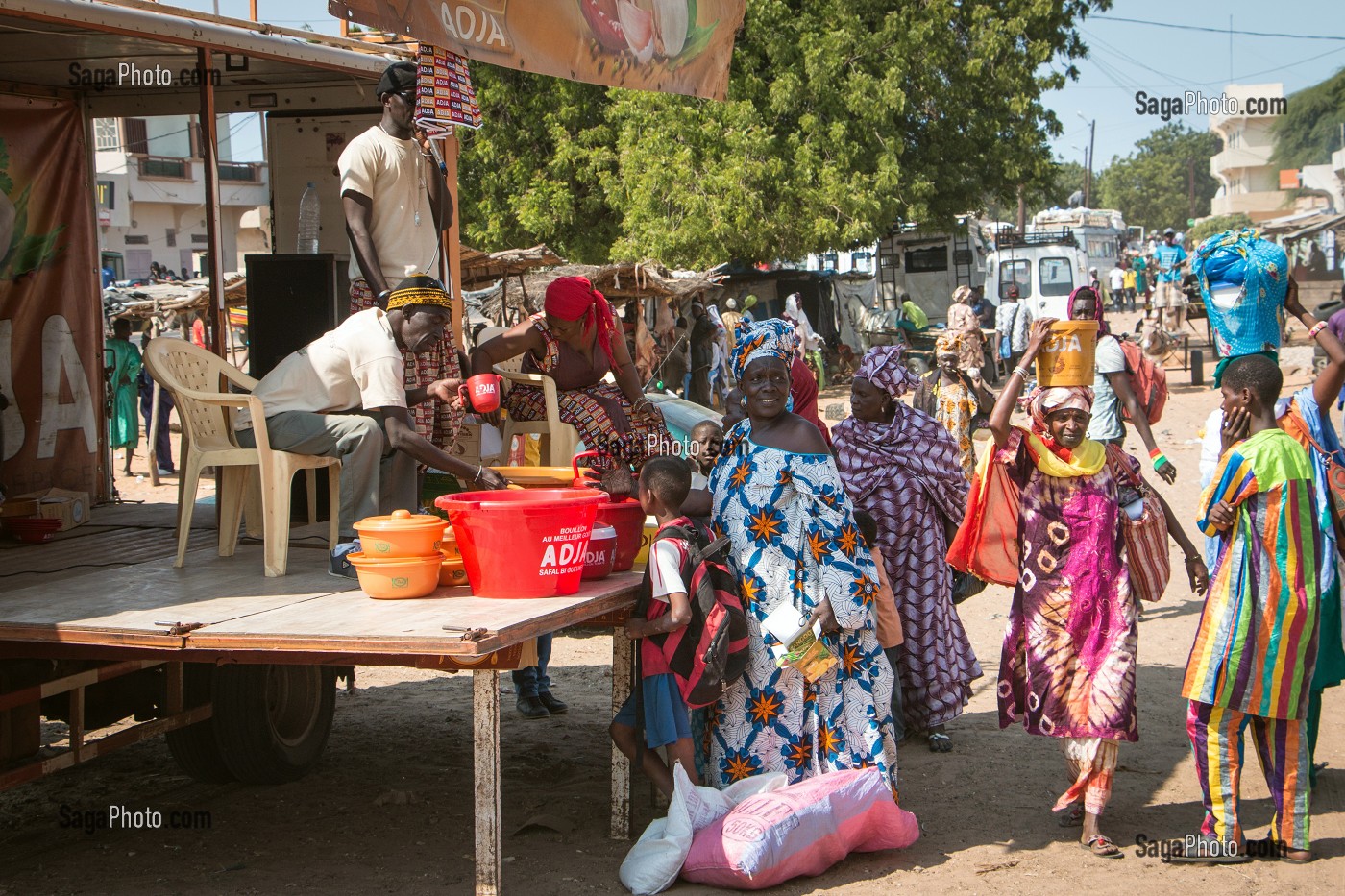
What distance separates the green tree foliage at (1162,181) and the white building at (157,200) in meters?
A: 60.0

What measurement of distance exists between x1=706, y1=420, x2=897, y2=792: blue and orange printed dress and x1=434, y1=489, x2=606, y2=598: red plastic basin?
0.67 m

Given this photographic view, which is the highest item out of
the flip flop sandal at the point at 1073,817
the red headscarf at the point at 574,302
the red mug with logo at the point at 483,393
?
the red headscarf at the point at 574,302

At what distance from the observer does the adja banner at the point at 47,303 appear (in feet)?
23.9

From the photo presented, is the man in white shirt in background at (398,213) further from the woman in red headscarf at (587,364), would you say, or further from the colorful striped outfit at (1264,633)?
the colorful striped outfit at (1264,633)

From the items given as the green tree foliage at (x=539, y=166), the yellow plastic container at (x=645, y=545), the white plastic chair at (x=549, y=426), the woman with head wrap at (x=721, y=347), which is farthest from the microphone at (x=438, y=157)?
the green tree foliage at (x=539, y=166)

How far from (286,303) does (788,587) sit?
3.61 metres

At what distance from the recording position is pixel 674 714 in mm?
4715

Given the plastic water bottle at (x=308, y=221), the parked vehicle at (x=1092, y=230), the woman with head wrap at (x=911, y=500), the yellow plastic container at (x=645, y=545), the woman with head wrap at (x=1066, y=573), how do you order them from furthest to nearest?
the parked vehicle at (x=1092, y=230), the plastic water bottle at (x=308, y=221), the woman with head wrap at (x=911, y=500), the yellow plastic container at (x=645, y=545), the woman with head wrap at (x=1066, y=573)

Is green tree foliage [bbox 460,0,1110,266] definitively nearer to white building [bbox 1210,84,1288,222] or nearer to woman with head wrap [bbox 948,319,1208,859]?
woman with head wrap [bbox 948,319,1208,859]

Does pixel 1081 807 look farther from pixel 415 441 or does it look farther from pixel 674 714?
pixel 415 441

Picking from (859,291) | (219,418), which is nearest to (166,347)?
(219,418)

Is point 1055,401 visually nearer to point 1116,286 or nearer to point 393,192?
point 393,192

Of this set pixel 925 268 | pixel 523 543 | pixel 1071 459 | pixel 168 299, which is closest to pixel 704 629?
pixel 523 543

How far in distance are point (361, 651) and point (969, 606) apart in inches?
266
